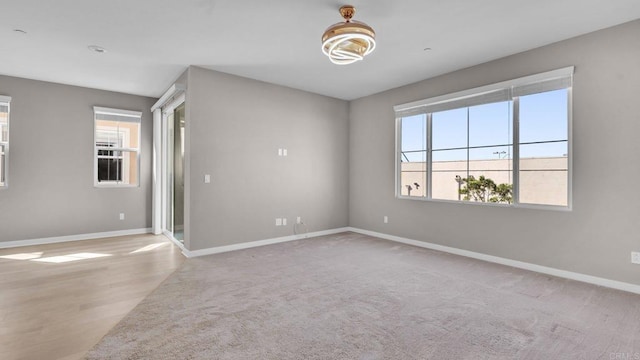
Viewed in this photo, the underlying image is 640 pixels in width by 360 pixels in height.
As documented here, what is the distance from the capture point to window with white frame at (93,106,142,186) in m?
5.64

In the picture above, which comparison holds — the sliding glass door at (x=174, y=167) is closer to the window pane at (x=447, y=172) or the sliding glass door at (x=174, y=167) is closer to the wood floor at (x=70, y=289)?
the wood floor at (x=70, y=289)

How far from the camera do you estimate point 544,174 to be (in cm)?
368

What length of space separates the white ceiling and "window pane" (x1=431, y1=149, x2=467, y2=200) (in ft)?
4.33

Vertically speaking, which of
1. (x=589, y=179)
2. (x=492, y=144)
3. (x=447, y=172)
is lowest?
(x=589, y=179)

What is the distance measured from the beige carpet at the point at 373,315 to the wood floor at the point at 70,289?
0.21m

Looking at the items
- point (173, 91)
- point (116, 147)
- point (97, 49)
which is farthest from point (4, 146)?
point (173, 91)

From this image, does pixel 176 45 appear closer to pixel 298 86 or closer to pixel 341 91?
pixel 298 86

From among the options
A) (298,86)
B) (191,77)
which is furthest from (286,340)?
(298,86)

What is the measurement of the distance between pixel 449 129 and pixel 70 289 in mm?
5342

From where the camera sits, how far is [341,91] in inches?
225

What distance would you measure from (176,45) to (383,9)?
98.3 inches

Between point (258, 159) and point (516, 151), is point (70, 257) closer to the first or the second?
point (258, 159)

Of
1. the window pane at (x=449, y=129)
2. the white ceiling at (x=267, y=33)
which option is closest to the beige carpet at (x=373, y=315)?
the window pane at (x=449, y=129)

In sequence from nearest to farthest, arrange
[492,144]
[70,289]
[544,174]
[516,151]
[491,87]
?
1. [70,289]
2. [544,174]
3. [516,151]
4. [491,87]
5. [492,144]
